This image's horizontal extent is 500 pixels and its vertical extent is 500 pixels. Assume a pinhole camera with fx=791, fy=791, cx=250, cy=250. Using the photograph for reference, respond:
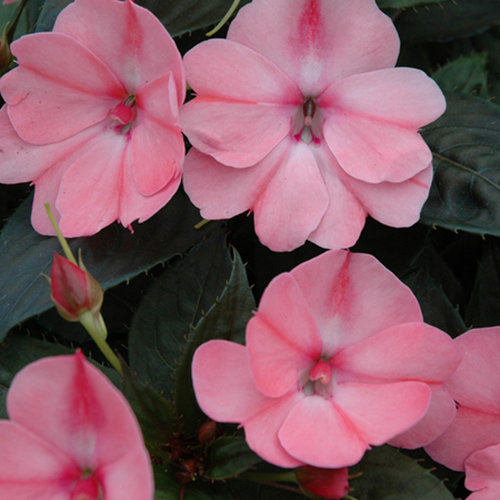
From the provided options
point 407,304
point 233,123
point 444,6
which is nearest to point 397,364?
point 407,304

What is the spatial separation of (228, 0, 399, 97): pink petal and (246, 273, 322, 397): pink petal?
0.63ft

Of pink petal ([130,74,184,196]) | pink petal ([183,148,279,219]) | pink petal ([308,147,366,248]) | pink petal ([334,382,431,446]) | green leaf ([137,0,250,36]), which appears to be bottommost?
pink petal ([334,382,431,446])

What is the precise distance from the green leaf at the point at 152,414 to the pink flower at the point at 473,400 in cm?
21

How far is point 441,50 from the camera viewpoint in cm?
93

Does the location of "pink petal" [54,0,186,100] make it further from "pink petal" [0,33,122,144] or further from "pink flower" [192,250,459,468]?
"pink flower" [192,250,459,468]

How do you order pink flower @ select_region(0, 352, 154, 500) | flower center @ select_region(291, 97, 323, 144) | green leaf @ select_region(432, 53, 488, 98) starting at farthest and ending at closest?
green leaf @ select_region(432, 53, 488, 98)
flower center @ select_region(291, 97, 323, 144)
pink flower @ select_region(0, 352, 154, 500)

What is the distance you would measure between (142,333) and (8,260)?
0.44 ft

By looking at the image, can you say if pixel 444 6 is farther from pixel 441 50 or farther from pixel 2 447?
pixel 2 447

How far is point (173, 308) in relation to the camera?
68 cm

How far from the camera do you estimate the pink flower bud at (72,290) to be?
1.73 feet

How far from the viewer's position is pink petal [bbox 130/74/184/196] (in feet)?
1.94

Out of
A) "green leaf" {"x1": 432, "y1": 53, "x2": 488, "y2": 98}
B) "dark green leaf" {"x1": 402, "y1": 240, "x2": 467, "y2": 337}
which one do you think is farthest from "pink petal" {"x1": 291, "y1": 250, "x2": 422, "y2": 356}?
"green leaf" {"x1": 432, "y1": 53, "x2": 488, "y2": 98}

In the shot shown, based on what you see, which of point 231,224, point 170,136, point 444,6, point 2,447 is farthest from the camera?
point 444,6

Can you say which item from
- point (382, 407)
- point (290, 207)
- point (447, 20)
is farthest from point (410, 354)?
point (447, 20)
